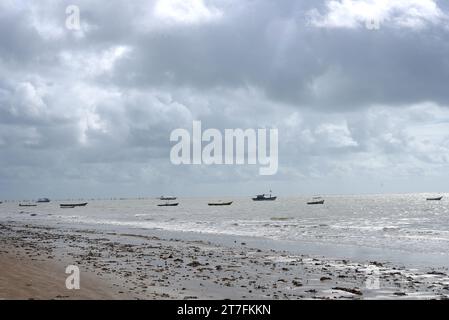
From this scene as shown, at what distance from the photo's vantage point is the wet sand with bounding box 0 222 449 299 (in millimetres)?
16531

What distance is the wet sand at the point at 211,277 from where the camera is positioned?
16531 mm

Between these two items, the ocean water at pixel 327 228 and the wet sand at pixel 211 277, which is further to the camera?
the ocean water at pixel 327 228

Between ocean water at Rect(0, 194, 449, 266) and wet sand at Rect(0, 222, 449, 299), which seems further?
ocean water at Rect(0, 194, 449, 266)

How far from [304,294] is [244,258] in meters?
11.8

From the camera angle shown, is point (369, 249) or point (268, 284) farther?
point (369, 249)

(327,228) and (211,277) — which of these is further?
(327,228)

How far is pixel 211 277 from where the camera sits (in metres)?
21.0

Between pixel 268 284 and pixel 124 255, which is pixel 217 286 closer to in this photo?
pixel 268 284

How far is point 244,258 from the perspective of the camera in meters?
28.8

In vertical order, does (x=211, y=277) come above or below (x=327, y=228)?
above
